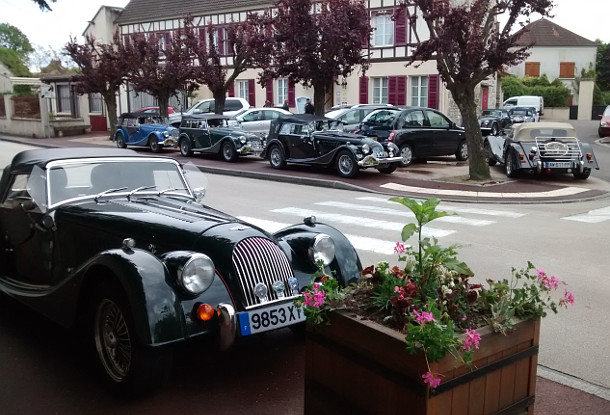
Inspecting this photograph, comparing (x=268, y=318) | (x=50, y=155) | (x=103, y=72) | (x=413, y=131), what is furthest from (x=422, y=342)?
(x=103, y=72)

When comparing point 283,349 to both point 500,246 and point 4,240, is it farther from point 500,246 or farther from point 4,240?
point 500,246

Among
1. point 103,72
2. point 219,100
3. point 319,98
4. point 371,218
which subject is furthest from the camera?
point 103,72

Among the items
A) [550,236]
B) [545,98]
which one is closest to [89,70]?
[550,236]

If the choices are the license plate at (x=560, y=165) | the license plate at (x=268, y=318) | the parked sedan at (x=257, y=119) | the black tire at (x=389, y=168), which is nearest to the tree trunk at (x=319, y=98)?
the parked sedan at (x=257, y=119)

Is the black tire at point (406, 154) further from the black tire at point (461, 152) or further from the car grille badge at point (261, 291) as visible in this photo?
the car grille badge at point (261, 291)

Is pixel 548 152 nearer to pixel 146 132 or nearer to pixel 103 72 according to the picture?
pixel 146 132

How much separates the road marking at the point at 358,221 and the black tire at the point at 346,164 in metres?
4.42

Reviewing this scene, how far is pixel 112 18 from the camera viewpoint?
140 ft

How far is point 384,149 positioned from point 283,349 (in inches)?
480

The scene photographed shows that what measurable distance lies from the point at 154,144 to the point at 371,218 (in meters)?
14.9

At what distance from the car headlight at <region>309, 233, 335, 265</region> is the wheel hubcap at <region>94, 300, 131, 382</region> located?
1.51m

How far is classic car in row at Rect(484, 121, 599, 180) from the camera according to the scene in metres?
15.6

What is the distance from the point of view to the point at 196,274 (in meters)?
3.94

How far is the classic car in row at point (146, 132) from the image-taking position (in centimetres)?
2322
